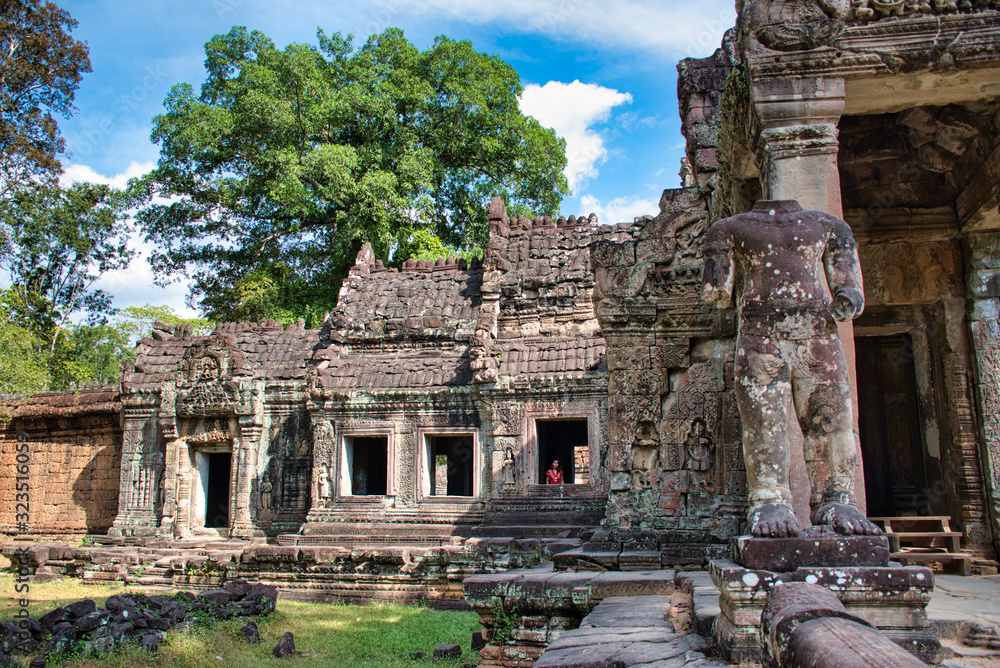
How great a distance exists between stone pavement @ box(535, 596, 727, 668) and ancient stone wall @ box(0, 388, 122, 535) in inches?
636

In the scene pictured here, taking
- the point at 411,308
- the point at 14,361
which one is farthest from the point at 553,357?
the point at 14,361

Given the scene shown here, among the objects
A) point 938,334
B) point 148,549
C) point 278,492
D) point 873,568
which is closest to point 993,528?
point 938,334

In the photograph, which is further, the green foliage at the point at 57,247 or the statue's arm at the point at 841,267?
the green foliage at the point at 57,247

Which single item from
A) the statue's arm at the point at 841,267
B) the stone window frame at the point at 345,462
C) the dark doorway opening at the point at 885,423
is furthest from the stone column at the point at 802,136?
the stone window frame at the point at 345,462

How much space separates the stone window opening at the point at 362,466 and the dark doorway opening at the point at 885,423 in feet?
29.8

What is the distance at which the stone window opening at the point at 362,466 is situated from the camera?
1524 cm

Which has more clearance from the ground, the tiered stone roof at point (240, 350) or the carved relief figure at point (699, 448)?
the tiered stone roof at point (240, 350)

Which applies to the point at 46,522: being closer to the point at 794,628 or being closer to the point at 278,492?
the point at 278,492

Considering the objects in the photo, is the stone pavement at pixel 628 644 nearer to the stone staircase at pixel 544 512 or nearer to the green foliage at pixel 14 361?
the stone staircase at pixel 544 512

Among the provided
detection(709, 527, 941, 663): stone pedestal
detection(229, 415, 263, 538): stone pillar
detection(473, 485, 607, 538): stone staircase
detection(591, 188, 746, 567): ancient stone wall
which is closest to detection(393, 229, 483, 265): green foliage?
detection(229, 415, 263, 538): stone pillar

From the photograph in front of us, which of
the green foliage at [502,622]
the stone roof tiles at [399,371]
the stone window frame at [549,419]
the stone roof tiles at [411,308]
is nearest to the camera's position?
the green foliage at [502,622]

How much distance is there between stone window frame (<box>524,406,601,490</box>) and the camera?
13422 millimetres

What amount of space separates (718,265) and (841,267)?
688 mm

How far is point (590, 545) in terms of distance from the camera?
6891mm
